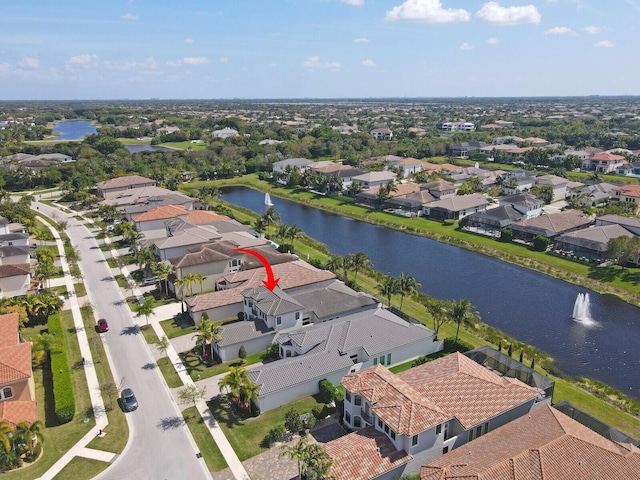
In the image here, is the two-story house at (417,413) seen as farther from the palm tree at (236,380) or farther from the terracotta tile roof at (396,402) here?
the palm tree at (236,380)

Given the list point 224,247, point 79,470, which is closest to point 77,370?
point 79,470

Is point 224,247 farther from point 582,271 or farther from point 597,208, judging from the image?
point 597,208

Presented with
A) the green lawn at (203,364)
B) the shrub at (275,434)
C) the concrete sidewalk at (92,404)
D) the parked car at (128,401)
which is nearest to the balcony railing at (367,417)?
the shrub at (275,434)

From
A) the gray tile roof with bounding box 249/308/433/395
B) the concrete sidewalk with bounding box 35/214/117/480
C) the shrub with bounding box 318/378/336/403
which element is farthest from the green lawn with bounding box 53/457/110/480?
the shrub with bounding box 318/378/336/403

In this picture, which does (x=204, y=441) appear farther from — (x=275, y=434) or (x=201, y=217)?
(x=201, y=217)

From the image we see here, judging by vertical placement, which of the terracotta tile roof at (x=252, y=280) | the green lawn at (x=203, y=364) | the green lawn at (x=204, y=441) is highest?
the terracotta tile roof at (x=252, y=280)

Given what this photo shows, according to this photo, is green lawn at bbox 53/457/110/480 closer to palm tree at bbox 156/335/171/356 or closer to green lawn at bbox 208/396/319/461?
green lawn at bbox 208/396/319/461
